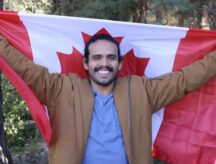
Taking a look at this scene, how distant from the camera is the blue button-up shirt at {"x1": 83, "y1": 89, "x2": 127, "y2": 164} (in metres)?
2.91

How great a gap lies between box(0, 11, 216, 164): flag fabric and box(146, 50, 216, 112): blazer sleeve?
0.88 feet

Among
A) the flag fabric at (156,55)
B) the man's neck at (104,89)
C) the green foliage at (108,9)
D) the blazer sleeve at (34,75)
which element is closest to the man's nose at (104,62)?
the man's neck at (104,89)

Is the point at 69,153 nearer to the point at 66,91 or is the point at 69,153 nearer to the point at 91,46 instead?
the point at 66,91

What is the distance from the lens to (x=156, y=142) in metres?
3.60

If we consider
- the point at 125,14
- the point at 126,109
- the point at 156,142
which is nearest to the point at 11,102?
the point at 125,14

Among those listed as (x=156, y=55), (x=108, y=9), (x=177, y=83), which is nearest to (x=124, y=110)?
(x=177, y=83)

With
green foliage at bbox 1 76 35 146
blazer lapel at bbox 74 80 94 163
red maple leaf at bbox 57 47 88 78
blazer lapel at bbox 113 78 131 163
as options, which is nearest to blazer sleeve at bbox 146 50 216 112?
blazer lapel at bbox 113 78 131 163

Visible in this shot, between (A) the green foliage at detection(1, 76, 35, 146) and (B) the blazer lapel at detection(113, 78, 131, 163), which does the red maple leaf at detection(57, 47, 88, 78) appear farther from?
(A) the green foliage at detection(1, 76, 35, 146)

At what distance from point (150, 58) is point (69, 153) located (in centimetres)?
107

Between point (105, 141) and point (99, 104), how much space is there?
0.25 metres

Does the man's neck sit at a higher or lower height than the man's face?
lower

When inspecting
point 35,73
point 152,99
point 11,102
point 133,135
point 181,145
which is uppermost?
point 35,73

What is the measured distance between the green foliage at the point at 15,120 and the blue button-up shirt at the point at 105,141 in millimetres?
4451

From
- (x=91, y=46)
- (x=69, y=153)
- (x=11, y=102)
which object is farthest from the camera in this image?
(x=11, y=102)
